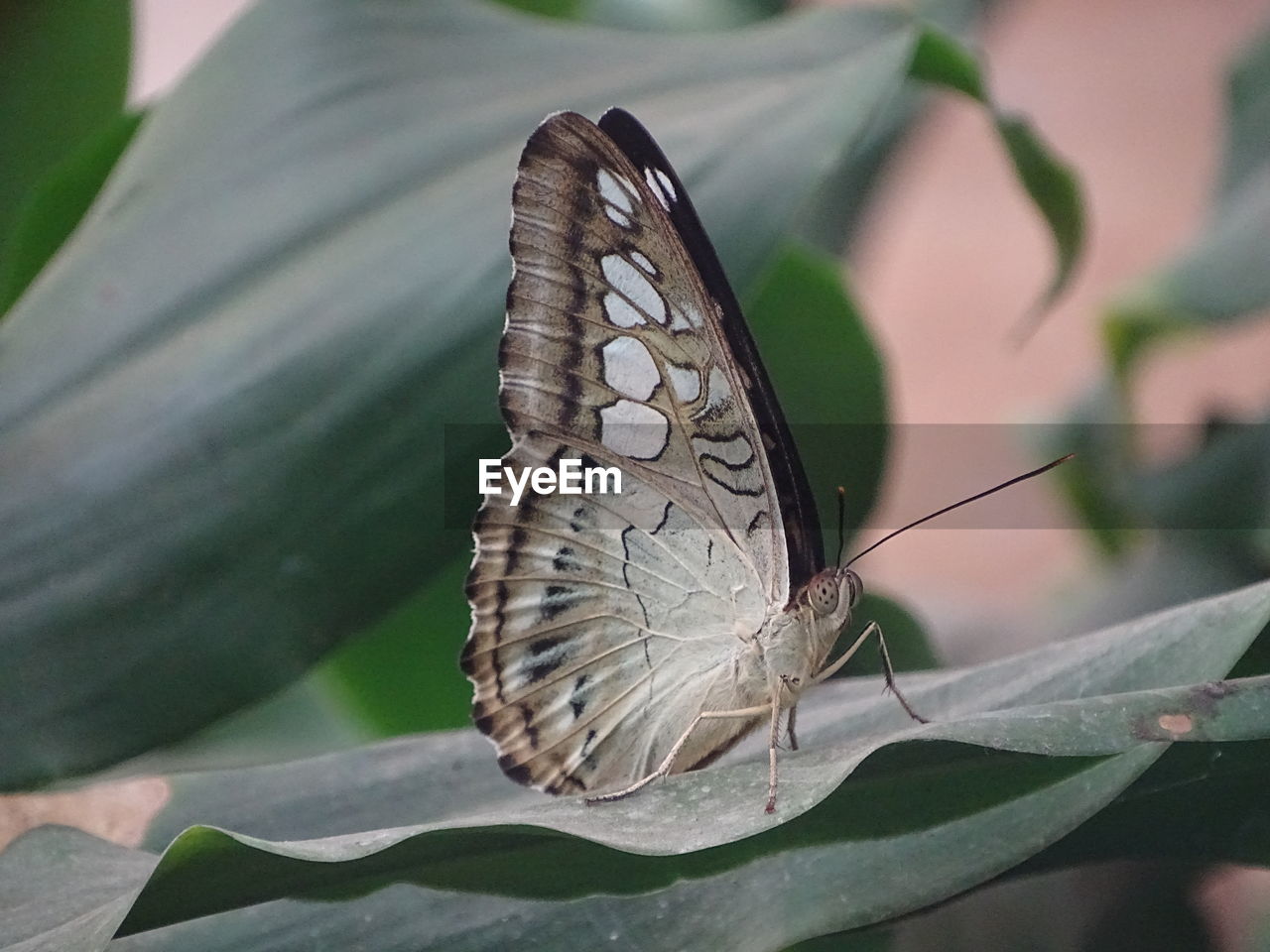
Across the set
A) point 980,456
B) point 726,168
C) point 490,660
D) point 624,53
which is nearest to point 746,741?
point 490,660

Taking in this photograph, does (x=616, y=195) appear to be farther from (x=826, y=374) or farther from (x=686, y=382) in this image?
(x=826, y=374)

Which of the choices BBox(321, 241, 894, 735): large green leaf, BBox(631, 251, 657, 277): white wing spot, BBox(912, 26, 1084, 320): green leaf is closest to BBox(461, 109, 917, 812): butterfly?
BBox(631, 251, 657, 277): white wing spot

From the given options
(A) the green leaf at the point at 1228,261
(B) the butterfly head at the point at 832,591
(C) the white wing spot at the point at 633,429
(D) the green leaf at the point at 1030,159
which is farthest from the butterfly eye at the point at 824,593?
(A) the green leaf at the point at 1228,261

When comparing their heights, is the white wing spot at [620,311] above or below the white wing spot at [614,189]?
below

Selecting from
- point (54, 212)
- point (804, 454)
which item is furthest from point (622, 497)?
point (54, 212)

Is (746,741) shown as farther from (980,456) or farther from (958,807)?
(980,456)

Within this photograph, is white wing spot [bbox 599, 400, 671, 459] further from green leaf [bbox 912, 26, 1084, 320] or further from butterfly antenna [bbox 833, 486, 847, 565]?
green leaf [bbox 912, 26, 1084, 320]

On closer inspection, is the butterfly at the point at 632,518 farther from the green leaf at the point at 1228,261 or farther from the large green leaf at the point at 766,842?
the green leaf at the point at 1228,261
